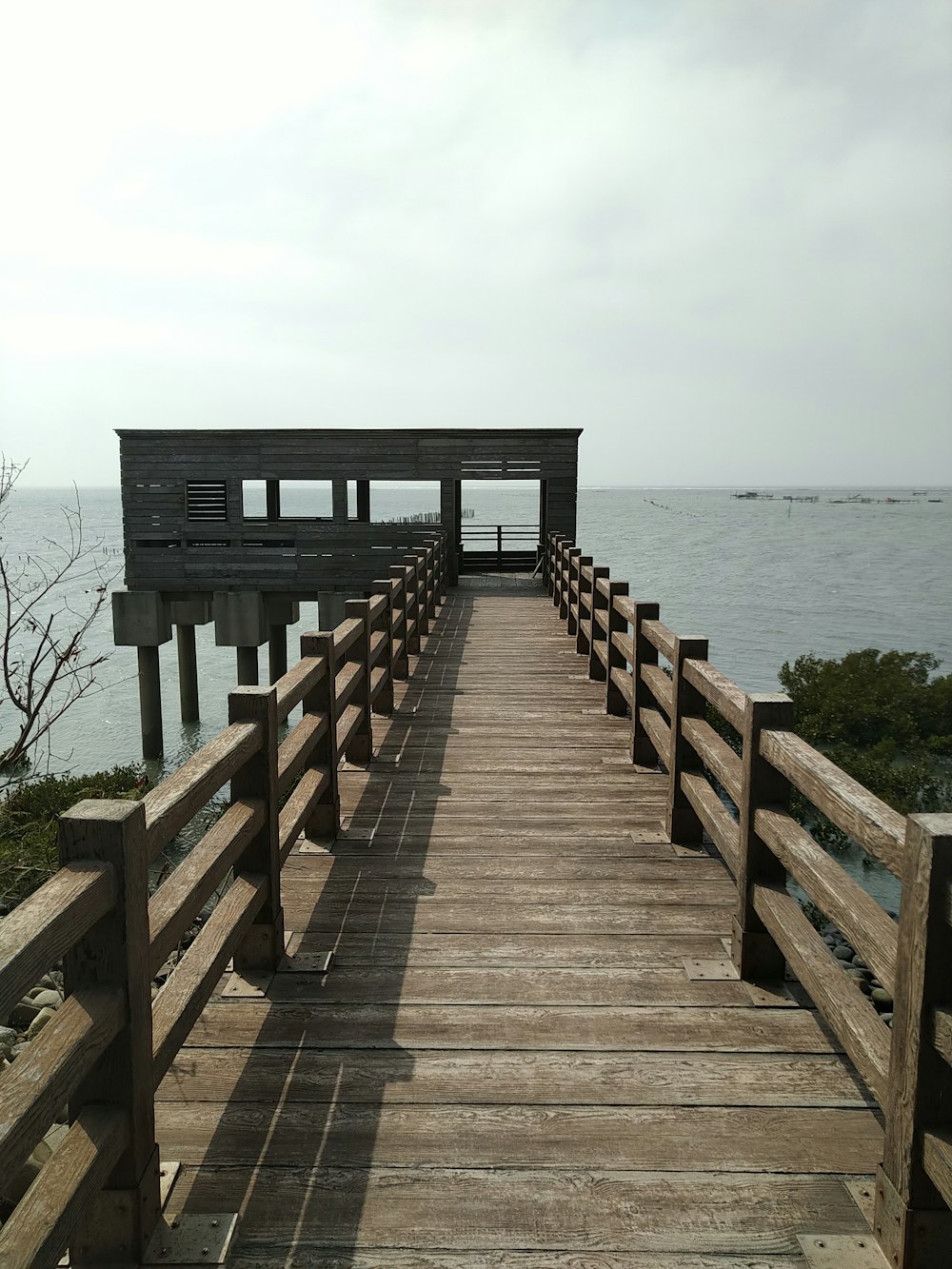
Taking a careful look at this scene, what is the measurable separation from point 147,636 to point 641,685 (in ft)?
57.1

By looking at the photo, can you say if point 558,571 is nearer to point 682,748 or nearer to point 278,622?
point 278,622

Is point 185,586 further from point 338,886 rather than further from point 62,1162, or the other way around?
point 62,1162

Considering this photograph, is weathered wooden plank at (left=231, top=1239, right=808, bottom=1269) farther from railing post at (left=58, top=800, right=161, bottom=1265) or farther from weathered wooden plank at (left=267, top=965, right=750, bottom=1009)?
weathered wooden plank at (left=267, top=965, right=750, bottom=1009)

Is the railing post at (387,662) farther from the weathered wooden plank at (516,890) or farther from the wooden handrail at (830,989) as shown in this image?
the wooden handrail at (830,989)

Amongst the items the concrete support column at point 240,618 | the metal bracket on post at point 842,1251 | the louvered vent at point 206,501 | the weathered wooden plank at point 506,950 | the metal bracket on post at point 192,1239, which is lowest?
the concrete support column at point 240,618

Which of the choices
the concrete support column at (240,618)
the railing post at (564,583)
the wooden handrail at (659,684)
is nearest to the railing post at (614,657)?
the wooden handrail at (659,684)

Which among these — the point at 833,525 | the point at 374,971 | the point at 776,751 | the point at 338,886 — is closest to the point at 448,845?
the point at 338,886

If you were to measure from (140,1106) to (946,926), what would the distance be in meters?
1.97

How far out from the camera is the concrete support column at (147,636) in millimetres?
21927

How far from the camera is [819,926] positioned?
9469 mm

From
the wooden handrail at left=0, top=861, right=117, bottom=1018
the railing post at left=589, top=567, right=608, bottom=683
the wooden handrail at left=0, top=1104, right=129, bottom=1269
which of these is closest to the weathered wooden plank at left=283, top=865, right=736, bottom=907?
the wooden handrail at left=0, top=1104, right=129, bottom=1269

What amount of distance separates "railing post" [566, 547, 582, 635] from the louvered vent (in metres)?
10.8

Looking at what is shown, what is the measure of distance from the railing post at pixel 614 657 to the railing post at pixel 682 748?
280 centimetres

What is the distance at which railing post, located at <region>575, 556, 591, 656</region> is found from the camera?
11188 millimetres
